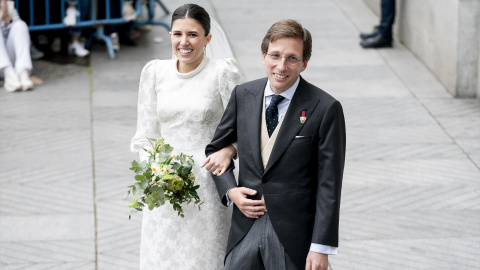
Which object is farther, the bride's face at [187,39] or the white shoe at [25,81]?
the white shoe at [25,81]

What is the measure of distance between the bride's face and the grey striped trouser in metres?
0.97

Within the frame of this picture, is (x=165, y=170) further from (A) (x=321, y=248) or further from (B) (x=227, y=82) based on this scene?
(A) (x=321, y=248)

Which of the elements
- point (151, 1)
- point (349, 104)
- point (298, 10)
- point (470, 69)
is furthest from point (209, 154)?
point (298, 10)

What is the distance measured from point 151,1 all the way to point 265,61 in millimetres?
8535

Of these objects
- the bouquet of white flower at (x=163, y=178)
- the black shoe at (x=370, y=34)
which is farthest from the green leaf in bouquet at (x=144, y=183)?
the black shoe at (x=370, y=34)

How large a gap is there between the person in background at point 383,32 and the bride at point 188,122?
294 inches

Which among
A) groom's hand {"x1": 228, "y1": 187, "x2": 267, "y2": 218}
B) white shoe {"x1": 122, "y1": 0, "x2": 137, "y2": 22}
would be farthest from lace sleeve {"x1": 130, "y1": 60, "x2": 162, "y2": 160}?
white shoe {"x1": 122, "y1": 0, "x2": 137, "y2": 22}

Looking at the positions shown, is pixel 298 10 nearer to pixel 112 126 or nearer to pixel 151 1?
pixel 151 1

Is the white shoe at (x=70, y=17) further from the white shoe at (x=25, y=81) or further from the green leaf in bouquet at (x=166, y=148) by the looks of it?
the green leaf in bouquet at (x=166, y=148)

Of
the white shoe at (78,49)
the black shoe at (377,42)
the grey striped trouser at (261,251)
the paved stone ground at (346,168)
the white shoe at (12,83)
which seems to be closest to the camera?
the grey striped trouser at (261,251)

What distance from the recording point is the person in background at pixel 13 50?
412 inches

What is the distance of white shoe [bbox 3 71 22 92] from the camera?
34.2 ft

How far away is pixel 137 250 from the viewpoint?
670cm

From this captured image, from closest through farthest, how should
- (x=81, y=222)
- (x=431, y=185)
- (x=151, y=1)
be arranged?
(x=81, y=222) < (x=431, y=185) < (x=151, y=1)
